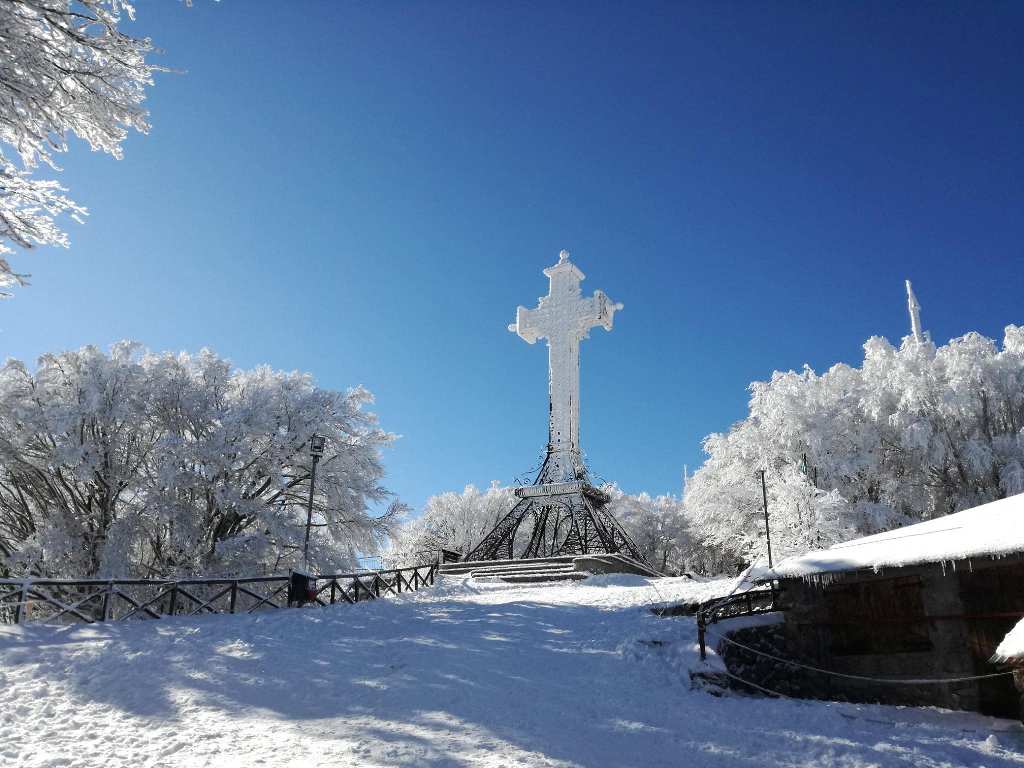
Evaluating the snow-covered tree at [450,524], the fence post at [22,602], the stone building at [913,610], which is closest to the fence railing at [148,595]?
the fence post at [22,602]

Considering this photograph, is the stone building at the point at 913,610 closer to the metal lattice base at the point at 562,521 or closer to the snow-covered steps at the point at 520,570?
the snow-covered steps at the point at 520,570

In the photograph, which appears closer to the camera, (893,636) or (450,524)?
(893,636)

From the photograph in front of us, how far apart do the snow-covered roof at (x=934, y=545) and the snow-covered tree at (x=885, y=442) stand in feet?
56.2

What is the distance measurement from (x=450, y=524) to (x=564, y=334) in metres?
27.4

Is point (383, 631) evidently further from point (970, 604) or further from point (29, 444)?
point (29, 444)

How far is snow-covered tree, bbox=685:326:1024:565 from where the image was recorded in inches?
1208

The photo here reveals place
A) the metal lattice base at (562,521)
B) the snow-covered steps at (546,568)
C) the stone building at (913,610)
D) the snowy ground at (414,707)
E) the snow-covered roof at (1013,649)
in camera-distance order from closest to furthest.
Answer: the snowy ground at (414,707)
the snow-covered roof at (1013,649)
the stone building at (913,610)
the snow-covered steps at (546,568)
the metal lattice base at (562,521)

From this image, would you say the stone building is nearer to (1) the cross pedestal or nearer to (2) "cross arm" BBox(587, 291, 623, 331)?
(1) the cross pedestal

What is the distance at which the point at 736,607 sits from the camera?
1581 centimetres

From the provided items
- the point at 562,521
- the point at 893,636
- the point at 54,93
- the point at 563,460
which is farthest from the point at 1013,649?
the point at 563,460

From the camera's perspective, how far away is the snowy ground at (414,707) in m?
8.17

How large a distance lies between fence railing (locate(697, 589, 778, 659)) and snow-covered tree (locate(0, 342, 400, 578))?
15832 millimetres

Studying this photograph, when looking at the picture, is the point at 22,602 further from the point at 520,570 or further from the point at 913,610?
the point at 913,610

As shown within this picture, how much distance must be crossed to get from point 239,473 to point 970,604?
23.2 metres
